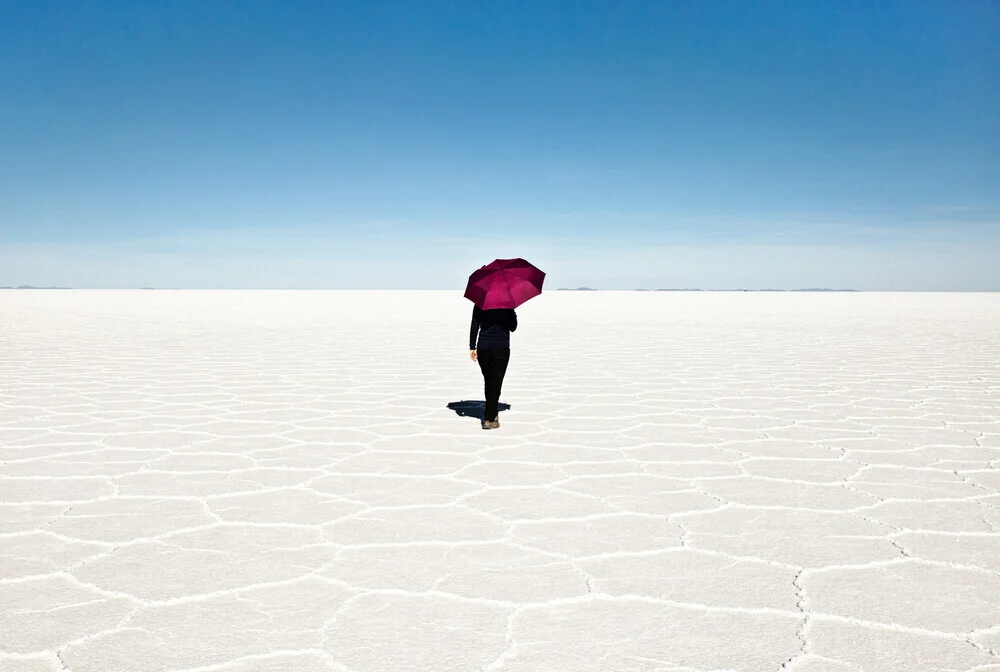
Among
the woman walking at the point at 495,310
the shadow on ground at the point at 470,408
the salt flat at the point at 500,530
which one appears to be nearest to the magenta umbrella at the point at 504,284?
the woman walking at the point at 495,310

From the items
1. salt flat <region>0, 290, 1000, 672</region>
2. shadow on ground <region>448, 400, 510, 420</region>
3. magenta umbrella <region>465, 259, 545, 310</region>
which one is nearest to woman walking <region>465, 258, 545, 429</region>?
magenta umbrella <region>465, 259, 545, 310</region>

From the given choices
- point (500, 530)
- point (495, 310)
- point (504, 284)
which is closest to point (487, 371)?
point (495, 310)

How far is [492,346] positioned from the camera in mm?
5246

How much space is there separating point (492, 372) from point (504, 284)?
575 millimetres

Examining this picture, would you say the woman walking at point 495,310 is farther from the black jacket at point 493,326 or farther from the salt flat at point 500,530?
the salt flat at point 500,530

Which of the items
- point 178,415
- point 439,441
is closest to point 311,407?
point 178,415

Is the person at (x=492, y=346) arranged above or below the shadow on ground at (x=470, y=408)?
above

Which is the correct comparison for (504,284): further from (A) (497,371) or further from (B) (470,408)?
(B) (470,408)

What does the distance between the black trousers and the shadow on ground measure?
49cm

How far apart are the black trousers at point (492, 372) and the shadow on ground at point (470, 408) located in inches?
19.5

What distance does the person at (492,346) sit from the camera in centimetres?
519

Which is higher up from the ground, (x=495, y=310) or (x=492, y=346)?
(x=495, y=310)

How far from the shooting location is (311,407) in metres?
6.15

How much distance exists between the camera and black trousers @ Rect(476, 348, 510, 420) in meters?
5.16
